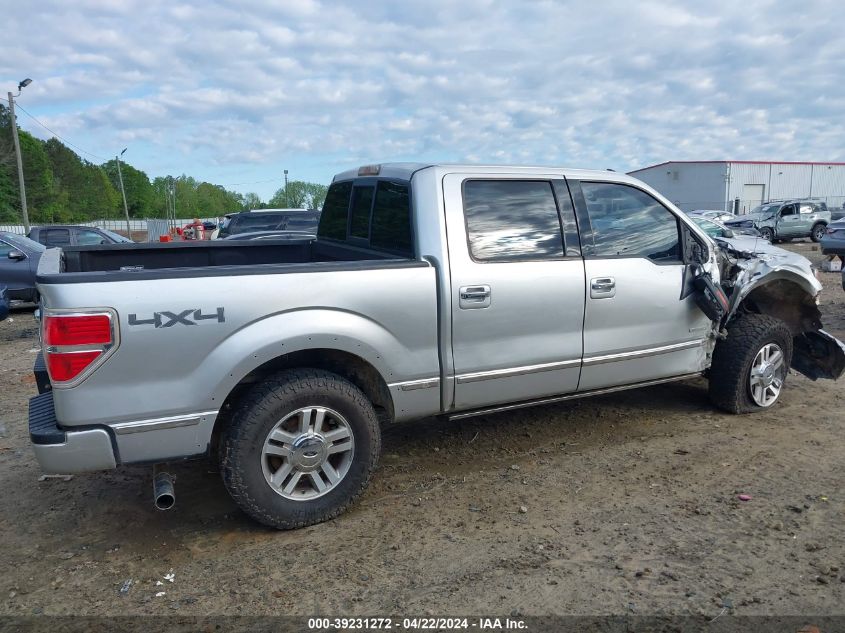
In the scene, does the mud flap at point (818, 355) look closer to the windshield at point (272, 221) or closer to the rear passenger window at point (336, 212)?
the rear passenger window at point (336, 212)

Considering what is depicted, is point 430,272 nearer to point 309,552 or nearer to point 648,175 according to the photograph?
point 309,552

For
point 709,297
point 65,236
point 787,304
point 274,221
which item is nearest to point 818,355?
point 787,304

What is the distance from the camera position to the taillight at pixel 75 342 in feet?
9.77

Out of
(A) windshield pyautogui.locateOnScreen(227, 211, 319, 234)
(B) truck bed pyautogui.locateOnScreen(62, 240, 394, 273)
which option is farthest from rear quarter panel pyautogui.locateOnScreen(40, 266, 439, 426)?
(A) windshield pyautogui.locateOnScreen(227, 211, 319, 234)

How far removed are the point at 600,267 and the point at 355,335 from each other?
1797 mm

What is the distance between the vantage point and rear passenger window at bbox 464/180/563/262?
4105mm

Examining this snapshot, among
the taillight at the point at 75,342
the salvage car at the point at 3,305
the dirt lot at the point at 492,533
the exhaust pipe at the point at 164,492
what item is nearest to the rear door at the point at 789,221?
the dirt lot at the point at 492,533

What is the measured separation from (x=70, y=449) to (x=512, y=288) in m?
2.51

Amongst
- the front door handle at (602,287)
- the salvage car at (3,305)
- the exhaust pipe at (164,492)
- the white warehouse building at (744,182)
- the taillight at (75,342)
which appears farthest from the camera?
the white warehouse building at (744,182)

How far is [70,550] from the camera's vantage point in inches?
140

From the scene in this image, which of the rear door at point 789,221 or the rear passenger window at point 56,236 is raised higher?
the rear passenger window at point 56,236

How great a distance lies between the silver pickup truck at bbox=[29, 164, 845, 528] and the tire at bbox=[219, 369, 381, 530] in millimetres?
11

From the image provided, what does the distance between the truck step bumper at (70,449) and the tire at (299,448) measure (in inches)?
22.3

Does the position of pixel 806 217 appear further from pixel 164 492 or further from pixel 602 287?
pixel 164 492
